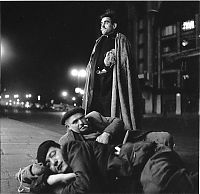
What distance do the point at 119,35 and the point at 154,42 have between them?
4497 centimetres

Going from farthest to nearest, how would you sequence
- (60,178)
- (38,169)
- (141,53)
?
1. (141,53)
2. (38,169)
3. (60,178)

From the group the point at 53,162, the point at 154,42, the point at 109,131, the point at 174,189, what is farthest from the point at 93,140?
the point at 154,42

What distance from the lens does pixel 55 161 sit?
9.29 feet

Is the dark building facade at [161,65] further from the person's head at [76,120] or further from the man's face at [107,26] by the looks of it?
the person's head at [76,120]

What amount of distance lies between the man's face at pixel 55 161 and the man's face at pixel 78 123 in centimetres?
25

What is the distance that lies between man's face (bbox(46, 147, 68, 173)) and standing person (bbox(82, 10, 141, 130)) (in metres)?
0.82

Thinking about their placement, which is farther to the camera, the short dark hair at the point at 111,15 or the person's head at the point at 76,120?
the short dark hair at the point at 111,15

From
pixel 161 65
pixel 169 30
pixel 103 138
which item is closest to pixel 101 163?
pixel 103 138

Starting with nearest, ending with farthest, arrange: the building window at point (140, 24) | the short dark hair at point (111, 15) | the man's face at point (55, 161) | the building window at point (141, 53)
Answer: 1. the man's face at point (55, 161)
2. the short dark hair at point (111, 15)
3. the building window at point (140, 24)
4. the building window at point (141, 53)

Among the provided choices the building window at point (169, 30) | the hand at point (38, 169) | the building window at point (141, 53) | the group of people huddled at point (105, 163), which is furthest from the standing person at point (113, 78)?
the building window at point (141, 53)

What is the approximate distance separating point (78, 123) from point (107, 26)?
1.28 metres

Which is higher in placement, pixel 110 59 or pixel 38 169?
pixel 110 59

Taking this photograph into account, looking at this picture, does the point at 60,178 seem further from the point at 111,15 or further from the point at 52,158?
the point at 111,15

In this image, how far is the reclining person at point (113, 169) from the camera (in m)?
2.67
